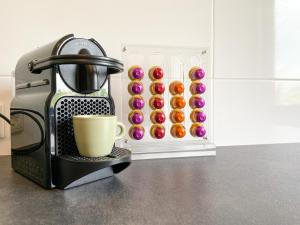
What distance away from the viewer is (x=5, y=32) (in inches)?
29.5

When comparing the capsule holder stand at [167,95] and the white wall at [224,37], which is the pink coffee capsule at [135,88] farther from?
the white wall at [224,37]

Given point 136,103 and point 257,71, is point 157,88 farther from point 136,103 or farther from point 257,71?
point 257,71

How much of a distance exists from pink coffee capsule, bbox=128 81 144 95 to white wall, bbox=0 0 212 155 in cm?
14

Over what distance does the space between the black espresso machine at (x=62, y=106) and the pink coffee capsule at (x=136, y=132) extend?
6.6 inches

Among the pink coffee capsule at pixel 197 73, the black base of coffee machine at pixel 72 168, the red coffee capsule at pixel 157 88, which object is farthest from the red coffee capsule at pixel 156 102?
the black base of coffee machine at pixel 72 168

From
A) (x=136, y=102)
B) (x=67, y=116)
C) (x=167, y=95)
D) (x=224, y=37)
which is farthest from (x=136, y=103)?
(x=224, y=37)

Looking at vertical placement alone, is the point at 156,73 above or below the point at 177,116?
above

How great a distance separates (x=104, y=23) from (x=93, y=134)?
0.45m

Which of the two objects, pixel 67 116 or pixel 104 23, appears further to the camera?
pixel 104 23

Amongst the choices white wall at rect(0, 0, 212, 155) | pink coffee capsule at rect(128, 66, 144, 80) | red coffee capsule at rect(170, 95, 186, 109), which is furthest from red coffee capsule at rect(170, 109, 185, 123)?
white wall at rect(0, 0, 212, 155)

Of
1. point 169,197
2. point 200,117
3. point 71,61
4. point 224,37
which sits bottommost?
point 169,197

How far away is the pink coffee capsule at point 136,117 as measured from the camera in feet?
2.42

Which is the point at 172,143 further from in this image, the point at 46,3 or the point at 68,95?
the point at 46,3

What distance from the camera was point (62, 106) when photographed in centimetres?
50
